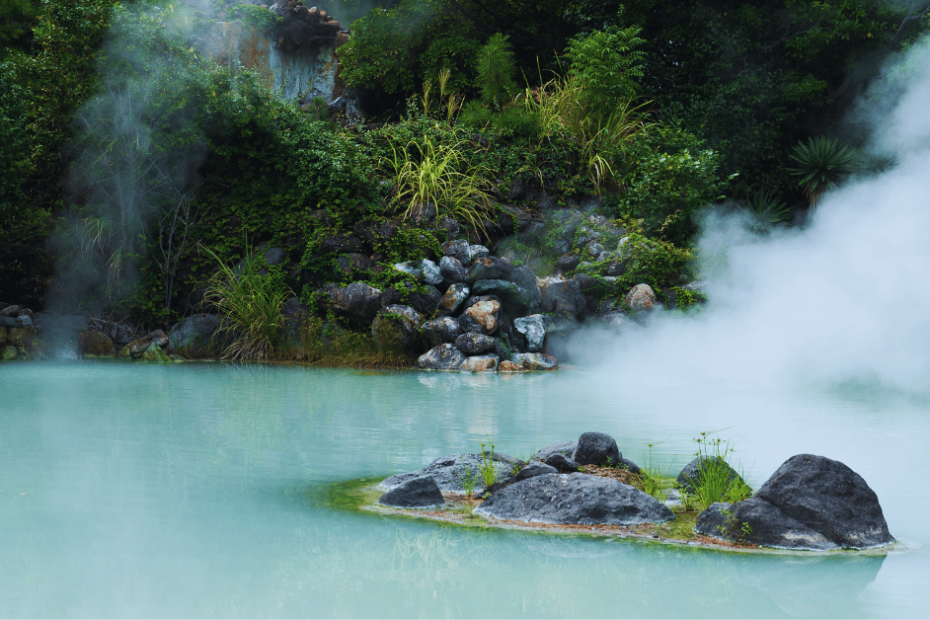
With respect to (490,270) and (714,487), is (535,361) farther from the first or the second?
(714,487)

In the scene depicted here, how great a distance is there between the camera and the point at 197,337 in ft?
32.1

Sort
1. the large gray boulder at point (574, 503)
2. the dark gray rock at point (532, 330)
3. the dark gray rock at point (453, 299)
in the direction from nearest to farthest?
the large gray boulder at point (574, 503), the dark gray rock at point (453, 299), the dark gray rock at point (532, 330)

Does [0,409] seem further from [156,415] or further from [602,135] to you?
[602,135]

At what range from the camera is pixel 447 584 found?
7.93 ft

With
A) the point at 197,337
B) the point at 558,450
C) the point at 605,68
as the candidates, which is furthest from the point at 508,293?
the point at 558,450

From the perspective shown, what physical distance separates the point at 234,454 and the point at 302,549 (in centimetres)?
171

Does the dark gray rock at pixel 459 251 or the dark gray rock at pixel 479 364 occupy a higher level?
the dark gray rock at pixel 459 251

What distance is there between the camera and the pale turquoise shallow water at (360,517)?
2.30 meters

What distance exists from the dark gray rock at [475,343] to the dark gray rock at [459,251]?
1.29m

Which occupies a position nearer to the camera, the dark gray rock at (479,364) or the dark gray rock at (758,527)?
the dark gray rock at (758,527)

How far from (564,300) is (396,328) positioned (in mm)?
2157

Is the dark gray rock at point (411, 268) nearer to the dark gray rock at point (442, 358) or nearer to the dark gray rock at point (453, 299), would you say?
the dark gray rock at point (453, 299)

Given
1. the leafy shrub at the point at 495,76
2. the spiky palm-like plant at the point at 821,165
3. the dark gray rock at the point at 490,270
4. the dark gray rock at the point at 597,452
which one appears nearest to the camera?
the dark gray rock at the point at 597,452

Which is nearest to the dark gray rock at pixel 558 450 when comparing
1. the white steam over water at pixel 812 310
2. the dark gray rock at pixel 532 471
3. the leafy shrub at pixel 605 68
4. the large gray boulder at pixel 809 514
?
the dark gray rock at pixel 532 471
